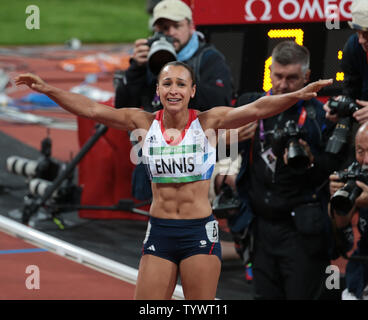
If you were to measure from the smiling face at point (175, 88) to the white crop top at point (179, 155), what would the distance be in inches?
5.9

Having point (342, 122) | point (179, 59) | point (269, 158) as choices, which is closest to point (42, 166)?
point (179, 59)

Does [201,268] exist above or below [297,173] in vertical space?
below

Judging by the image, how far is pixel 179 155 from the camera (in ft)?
15.8

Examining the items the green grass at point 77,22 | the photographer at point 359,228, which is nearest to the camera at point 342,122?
the photographer at point 359,228

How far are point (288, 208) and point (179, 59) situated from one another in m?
1.43

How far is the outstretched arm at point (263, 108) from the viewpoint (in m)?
4.58

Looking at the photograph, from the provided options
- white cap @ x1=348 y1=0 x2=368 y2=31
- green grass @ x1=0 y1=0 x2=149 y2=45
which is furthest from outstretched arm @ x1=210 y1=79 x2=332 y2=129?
green grass @ x1=0 y1=0 x2=149 y2=45

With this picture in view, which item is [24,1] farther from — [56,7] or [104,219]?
[104,219]

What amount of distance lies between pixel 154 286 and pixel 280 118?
5.98 ft

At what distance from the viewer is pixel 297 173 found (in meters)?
5.96

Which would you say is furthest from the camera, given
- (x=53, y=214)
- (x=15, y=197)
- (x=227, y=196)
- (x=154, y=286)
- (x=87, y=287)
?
(x=15, y=197)

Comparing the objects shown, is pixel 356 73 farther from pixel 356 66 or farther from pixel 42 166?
pixel 42 166

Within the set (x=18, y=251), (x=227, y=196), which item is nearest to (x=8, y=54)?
(x=18, y=251)

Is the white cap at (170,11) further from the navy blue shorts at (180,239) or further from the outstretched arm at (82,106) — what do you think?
the navy blue shorts at (180,239)
